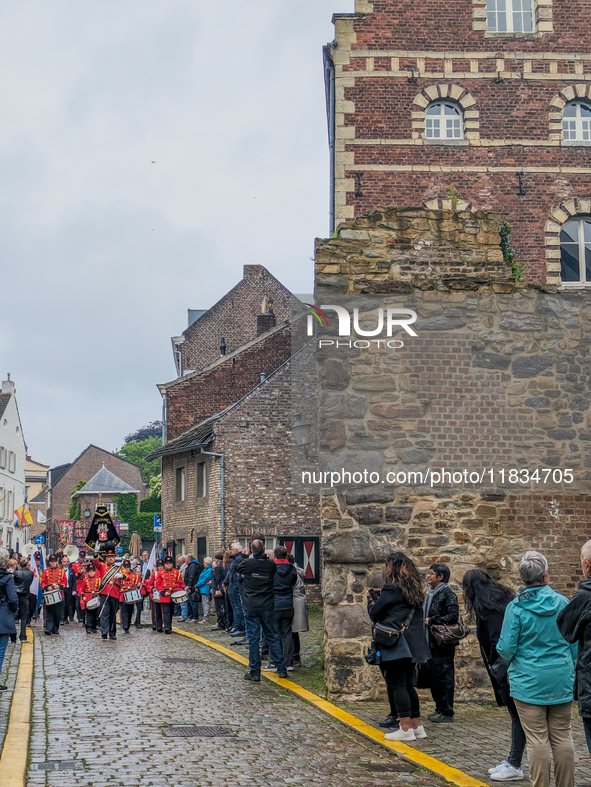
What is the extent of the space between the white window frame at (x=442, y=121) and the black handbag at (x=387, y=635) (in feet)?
53.8

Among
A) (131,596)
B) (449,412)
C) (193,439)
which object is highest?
(193,439)

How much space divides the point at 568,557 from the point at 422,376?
266 centimetres

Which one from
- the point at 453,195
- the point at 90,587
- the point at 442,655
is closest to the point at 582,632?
the point at 442,655

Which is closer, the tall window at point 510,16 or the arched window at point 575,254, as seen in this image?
the arched window at point 575,254

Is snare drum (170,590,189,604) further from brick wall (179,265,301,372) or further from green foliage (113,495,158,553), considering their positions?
green foliage (113,495,158,553)

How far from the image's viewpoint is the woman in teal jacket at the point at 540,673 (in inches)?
234

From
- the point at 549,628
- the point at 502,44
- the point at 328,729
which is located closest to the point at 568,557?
the point at 328,729

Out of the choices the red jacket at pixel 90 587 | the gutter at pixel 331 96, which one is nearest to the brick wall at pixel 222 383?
the gutter at pixel 331 96

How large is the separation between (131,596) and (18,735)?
438 inches

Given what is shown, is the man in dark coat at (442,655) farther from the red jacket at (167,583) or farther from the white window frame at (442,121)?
the white window frame at (442,121)

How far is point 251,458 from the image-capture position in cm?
2852

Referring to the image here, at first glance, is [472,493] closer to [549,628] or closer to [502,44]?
[549,628]

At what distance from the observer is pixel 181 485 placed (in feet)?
108

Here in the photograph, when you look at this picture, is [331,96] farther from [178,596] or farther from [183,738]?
[183,738]
